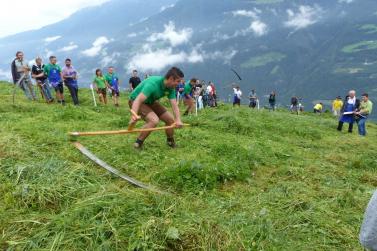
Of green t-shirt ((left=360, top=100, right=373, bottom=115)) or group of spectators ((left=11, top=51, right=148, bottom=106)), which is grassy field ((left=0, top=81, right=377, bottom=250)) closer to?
group of spectators ((left=11, top=51, right=148, bottom=106))

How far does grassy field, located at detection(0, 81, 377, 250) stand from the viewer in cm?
545

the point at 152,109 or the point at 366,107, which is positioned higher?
the point at 152,109

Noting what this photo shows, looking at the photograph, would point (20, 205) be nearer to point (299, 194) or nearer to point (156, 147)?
point (156, 147)

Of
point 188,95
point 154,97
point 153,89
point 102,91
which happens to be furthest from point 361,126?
point 153,89

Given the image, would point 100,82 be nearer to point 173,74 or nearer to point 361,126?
point 173,74

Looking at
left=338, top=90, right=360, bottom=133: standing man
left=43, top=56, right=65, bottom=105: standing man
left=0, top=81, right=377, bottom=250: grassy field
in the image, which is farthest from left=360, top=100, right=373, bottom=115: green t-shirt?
left=43, top=56, right=65, bottom=105: standing man

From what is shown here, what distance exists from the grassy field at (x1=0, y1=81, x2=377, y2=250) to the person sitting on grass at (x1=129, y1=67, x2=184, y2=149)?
2.94ft

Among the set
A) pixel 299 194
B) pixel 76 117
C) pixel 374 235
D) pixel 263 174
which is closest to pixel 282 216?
pixel 299 194

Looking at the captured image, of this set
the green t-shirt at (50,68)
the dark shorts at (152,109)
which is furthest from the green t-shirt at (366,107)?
the green t-shirt at (50,68)

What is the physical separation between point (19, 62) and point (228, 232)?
15893 millimetres

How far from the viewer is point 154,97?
9.27m

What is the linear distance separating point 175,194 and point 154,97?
265 cm

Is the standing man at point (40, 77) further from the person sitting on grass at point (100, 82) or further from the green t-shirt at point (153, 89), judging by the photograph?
the green t-shirt at point (153, 89)

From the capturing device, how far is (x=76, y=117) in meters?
13.5
